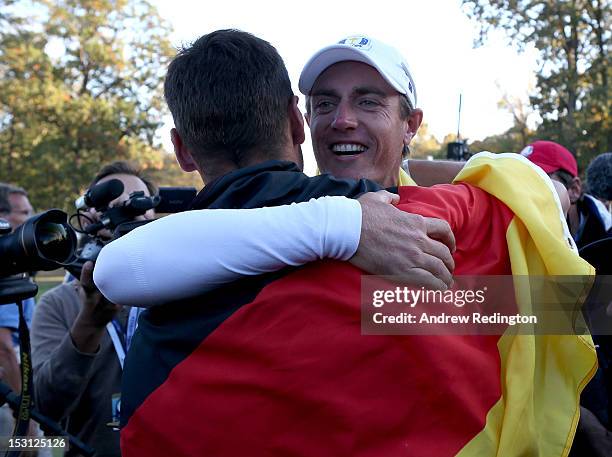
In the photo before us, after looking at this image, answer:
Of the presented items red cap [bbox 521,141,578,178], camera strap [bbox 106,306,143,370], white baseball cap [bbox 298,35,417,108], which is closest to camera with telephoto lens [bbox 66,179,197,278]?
camera strap [bbox 106,306,143,370]

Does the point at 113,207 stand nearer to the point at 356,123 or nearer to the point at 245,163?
the point at 356,123

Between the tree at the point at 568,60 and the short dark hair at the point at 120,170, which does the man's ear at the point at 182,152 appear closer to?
the short dark hair at the point at 120,170

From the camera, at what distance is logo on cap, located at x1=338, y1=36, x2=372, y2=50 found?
7.37 feet

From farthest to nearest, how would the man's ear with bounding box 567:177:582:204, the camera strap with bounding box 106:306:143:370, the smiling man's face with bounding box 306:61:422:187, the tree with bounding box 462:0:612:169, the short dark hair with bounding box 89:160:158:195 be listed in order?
1. the tree with bounding box 462:0:612:169
2. the man's ear with bounding box 567:177:582:204
3. the short dark hair with bounding box 89:160:158:195
4. the camera strap with bounding box 106:306:143:370
5. the smiling man's face with bounding box 306:61:422:187

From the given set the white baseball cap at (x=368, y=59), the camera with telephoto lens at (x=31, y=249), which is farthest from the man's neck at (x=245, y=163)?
the camera with telephoto lens at (x=31, y=249)

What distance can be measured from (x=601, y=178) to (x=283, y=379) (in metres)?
3.39

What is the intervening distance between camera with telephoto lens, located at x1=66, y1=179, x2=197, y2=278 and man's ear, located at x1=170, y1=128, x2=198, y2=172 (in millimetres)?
815

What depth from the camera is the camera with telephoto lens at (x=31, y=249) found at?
2252 millimetres

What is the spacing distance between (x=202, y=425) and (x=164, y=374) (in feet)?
0.45

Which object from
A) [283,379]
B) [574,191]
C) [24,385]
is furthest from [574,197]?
[283,379]

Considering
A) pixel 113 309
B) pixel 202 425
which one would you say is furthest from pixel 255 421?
pixel 113 309

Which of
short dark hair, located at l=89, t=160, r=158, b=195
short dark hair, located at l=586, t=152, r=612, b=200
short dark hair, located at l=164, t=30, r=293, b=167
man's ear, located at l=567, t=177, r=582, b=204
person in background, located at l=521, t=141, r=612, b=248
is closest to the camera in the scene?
short dark hair, located at l=164, t=30, r=293, b=167

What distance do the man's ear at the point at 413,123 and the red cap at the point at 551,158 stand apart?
1.87 metres

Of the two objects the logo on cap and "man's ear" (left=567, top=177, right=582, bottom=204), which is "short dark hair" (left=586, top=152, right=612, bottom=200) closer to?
"man's ear" (left=567, top=177, right=582, bottom=204)
